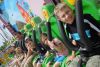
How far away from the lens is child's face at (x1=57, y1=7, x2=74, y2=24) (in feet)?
5.25

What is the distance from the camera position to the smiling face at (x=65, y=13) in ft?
5.26

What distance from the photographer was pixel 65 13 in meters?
1.62

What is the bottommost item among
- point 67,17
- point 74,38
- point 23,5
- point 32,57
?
point 32,57

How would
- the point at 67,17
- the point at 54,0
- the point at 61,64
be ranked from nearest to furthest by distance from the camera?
the point at 67,17, the point at 61,64, the point at 54,0

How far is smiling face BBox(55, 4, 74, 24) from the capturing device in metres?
1.60

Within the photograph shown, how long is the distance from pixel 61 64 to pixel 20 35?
5.44ft

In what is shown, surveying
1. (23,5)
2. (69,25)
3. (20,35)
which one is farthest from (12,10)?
(69,25)

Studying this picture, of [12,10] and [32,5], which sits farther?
[12,10]

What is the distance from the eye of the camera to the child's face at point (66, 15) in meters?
1.60

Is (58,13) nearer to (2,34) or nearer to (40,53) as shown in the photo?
(40,53)

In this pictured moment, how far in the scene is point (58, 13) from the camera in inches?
64.1

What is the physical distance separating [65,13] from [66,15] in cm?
2

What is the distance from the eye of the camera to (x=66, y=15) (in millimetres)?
1612

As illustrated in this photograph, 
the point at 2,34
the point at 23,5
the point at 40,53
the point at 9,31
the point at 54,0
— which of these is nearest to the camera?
the point at 54,0
